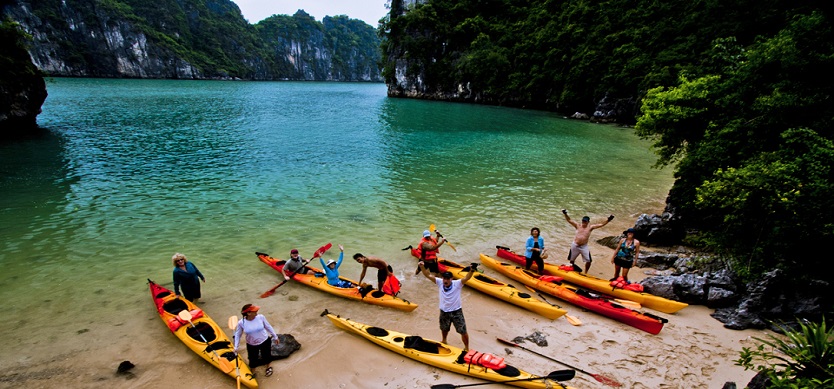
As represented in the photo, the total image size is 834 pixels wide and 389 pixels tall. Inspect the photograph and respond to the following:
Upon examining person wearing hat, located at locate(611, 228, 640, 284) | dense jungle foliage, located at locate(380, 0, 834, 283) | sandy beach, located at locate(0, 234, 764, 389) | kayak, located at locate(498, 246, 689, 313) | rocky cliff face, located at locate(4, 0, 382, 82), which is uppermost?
rocky cliff face, located at locate(4, 0, 382, 82)

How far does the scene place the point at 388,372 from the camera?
276 inches

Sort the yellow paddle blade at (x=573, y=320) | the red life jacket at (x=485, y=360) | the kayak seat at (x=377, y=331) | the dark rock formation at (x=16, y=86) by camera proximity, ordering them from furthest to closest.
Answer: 1. the dark rock formation at (x=16, y=86)
2. the yellow paddle blade at (x=573, y=320)
3. the kayak seat at (x=377, y=331)
4. the red life jacket at (x=485, y=360)

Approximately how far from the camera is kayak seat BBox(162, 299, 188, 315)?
881cm

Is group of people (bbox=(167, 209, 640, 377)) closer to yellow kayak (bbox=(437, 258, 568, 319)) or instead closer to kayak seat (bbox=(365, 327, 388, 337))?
yellow kayak (bbox=(437, 258, 568, 319))

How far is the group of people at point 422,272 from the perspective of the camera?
6.84 m

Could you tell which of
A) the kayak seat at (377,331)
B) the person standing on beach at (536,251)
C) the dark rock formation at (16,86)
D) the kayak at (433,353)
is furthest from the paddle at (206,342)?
the dark rock formation at (16,86)

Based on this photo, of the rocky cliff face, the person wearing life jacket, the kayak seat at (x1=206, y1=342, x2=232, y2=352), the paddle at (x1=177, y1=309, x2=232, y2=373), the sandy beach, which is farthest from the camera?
the rocky cliff face

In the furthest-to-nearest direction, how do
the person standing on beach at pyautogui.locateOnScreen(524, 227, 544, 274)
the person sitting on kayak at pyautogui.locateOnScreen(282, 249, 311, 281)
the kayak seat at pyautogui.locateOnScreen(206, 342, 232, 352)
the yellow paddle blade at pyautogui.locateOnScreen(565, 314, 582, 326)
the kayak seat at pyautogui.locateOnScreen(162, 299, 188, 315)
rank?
the person standing on beach at pyautogui.locateOnScreen(524, 227, 544, 274) → the person sitting on kayak at pyautogui.locateOnScreen(282, 249, 311, 281) → the kayak seat at pyautogui.locateOnScreen(162, 299, 188, 315) → the yellow paddle blade at pyautogui.locateOnScreen(565, 314, 582, 326) → the kayak seat at pyautogui.locateOnScreen(206, 342, 232, 352)

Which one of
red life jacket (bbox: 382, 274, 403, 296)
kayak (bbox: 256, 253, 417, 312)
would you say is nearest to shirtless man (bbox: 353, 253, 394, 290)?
red life jacket (bbox: 382, 274, 403, 296)

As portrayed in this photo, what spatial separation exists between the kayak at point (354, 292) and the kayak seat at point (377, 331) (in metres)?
1.24

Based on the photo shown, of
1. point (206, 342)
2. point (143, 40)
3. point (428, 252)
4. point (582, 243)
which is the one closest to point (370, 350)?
point (206, 342)

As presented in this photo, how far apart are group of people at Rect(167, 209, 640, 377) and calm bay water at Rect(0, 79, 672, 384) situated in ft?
3.48

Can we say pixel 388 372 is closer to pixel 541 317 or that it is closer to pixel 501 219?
pixel 541 317

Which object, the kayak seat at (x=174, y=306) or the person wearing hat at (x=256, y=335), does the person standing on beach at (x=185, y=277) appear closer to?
the kayak seat at (x=174, y=306)
